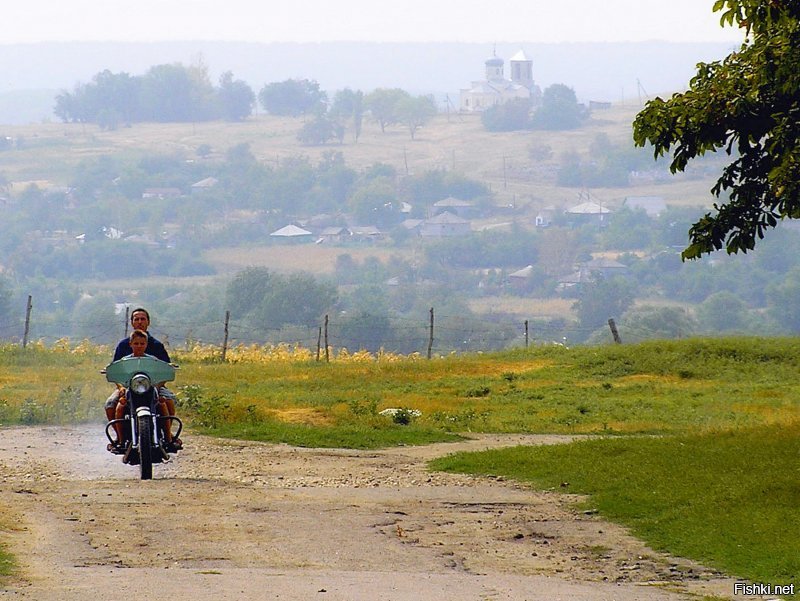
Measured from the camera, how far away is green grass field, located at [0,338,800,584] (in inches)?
483

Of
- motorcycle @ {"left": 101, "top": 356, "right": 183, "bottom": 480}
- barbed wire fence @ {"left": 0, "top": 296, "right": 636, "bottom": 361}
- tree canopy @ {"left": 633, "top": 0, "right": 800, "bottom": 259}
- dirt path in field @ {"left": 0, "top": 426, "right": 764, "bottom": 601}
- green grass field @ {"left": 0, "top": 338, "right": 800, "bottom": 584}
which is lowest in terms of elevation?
barbed wire fence @ {"left": 0, "top": 296, "right": 636, "bottom": 361}

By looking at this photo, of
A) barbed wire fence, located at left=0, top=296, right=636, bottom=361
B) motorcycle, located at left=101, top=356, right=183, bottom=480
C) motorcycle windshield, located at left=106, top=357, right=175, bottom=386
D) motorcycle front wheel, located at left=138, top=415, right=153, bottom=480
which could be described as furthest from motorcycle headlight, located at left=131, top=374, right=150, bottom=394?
barbed wire fence, located at left=0, top=296, right=636, bottom=361

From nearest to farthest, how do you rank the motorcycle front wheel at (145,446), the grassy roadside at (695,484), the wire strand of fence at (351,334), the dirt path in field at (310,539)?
1. the dirt path in field at (310,539)
2. the grassy roadside at (695,484)
3. the motorcycle front wheel at (145,446)
4. the wire strand of fence at (351,334)

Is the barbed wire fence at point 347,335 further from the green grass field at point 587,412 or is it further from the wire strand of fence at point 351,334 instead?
the green grass field at point 587,412

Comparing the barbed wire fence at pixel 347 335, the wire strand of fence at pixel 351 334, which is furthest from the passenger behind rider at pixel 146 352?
the barbed wire fence at pixel 347 335

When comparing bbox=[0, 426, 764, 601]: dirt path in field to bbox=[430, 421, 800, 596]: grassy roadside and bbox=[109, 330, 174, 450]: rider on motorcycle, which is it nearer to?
bbox=[430, 421, 800, 596]: grassy roadside

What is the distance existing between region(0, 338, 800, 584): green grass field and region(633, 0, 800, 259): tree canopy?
8.47ft

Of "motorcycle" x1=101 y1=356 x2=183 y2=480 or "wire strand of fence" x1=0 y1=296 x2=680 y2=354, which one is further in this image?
"wire strand of fence" x1=0 y1=296 x2=680 y2=354

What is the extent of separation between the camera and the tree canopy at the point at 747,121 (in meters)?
12.8

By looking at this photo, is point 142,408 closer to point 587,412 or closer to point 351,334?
point 587,412

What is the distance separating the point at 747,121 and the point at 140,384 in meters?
6.72

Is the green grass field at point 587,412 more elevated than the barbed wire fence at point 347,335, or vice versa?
the green grass field at point 587,412

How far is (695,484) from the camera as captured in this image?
13.6 metres

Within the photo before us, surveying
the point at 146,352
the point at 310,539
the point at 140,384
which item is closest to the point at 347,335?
the point at 146,352
